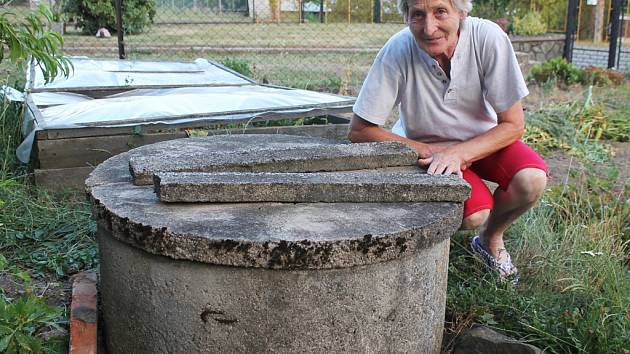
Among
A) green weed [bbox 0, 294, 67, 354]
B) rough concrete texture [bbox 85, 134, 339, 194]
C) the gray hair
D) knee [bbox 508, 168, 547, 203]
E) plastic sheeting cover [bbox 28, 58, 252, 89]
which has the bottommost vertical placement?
green weed [bbox 0, 294, 67, 354]

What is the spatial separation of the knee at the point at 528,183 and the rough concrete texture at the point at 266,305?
78 cm

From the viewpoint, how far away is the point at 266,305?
1.98 metres

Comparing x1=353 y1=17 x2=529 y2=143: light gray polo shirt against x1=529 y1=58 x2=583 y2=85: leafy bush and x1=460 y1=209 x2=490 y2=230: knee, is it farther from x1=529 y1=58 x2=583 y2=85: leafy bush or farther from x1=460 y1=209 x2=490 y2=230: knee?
x1=529 y1=58 x2=583 y2=85: leafy bush

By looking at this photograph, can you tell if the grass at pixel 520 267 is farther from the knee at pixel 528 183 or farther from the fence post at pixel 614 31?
the fence post at pixel 614 31

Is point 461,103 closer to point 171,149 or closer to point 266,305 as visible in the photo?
point 171,149

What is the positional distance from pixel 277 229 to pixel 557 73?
845 cm

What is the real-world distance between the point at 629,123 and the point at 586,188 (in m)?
2.92

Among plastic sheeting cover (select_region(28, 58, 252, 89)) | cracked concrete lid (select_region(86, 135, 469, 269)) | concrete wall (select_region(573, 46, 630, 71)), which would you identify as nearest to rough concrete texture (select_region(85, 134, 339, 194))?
cracked concrete lid (select_region(86, 135, 469, 269))

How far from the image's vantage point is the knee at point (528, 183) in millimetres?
2811

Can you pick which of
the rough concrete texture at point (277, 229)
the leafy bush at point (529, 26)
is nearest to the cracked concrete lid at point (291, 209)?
the rough concrete texture at point (277, 229)

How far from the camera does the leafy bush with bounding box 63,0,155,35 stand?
49.8 ft

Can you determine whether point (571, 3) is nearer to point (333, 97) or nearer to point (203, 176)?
point (333, 97)

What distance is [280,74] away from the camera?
9.49 meters

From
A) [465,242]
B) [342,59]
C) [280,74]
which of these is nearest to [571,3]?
[342,59]
